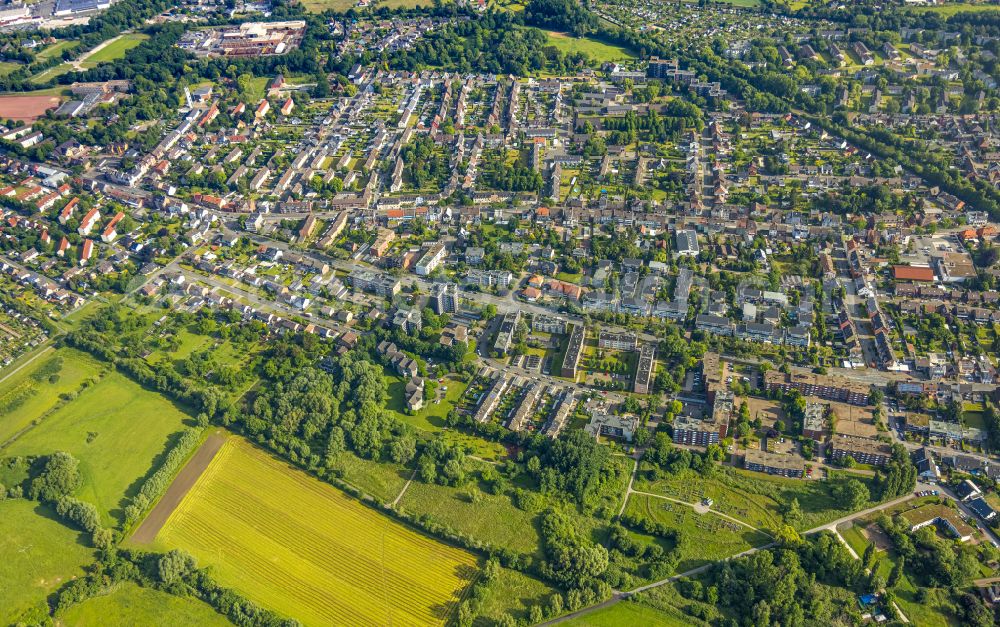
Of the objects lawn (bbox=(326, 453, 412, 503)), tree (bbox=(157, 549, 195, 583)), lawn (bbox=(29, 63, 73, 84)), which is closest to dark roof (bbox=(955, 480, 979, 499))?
lawn (bbox=(326, 453, 412, 503))

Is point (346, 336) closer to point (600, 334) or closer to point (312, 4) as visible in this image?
point (600, 334)

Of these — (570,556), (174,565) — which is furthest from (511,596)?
(174,565)

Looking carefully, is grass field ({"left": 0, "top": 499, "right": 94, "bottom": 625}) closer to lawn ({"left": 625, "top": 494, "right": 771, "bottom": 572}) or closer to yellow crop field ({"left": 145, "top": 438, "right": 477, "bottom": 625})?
yellow crop field ({"left": 145, "top": 438, "right": 477, "bottom": 625})

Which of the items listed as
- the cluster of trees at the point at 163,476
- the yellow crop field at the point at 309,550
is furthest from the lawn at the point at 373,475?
the cluster of trees at the point at 163,476

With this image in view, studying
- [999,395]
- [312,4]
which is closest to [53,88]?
[312,4]

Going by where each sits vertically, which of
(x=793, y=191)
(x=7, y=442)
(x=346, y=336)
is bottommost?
(x=7, y=442)

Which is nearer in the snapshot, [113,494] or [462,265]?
[113,494]

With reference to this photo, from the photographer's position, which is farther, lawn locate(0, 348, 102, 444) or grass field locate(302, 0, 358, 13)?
grass field locate(302, 0, 358, 13)
